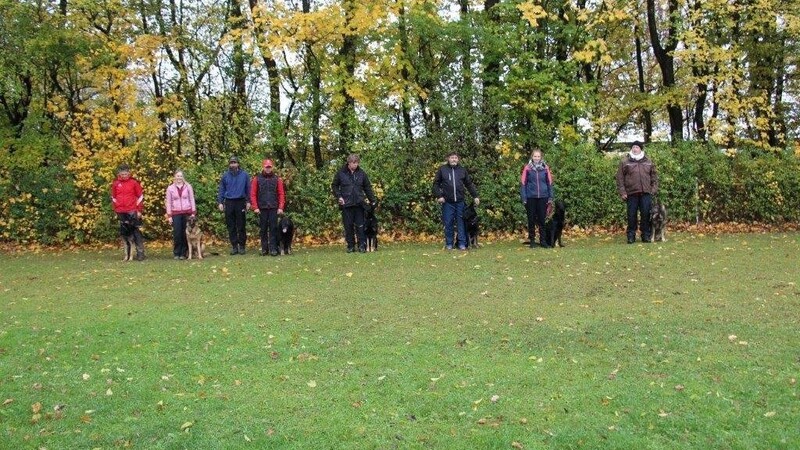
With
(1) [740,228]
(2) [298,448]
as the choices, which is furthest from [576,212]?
(2) [298,448]

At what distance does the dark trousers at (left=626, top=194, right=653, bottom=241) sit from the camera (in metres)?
12.4

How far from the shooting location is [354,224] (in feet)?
42.1

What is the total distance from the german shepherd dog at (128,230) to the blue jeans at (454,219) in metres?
5.72

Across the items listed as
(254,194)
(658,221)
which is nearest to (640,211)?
(658,221)

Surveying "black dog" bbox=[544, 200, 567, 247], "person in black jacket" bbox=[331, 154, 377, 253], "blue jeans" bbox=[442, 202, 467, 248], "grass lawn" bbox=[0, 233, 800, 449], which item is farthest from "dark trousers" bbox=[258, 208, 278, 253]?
"black dog" bbox=[544, 200, 567, 247]

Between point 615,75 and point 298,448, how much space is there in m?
24.2

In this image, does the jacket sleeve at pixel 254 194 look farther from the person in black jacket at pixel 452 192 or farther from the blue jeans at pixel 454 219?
the blue jeans at pixel 454 219

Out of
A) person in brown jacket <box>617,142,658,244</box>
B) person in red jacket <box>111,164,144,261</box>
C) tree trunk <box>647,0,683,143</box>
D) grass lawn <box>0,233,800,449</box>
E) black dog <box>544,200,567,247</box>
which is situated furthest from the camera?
tree trunk <box>647,0,683,143</box>

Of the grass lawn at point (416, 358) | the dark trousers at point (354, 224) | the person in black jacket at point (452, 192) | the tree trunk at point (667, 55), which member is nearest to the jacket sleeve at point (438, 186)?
the person in black jacket at point (452, 192)

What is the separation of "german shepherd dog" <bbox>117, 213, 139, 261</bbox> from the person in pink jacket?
0.65 m

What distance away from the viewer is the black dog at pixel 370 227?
12.6 m

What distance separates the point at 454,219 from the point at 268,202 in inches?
136

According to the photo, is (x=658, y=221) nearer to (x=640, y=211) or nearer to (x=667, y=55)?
(x=640, y=211)

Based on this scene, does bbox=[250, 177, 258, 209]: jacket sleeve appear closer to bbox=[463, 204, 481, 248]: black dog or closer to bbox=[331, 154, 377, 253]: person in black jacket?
bbox=[331, 154, 377, 253]: person in black jacket
